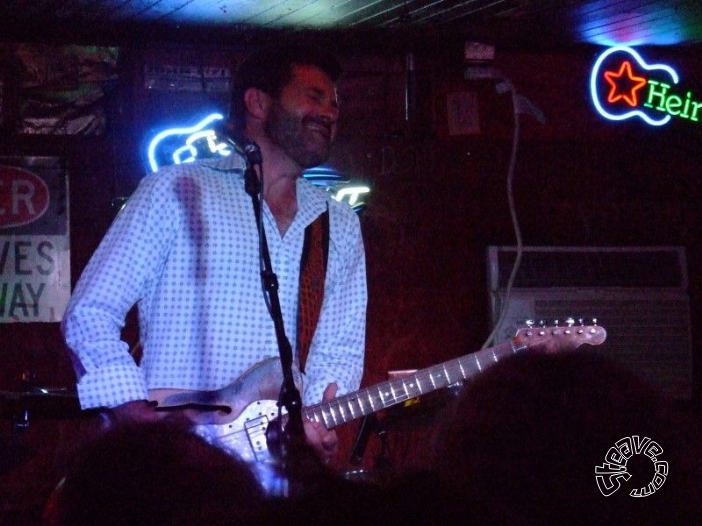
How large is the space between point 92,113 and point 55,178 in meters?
0.44

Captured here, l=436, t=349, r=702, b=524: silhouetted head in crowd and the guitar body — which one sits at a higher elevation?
l=436, t=349, r=702, b=524: silhouetted head in crowd

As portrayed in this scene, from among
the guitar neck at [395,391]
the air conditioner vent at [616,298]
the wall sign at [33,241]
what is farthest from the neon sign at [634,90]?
the wall sign at [33,241]

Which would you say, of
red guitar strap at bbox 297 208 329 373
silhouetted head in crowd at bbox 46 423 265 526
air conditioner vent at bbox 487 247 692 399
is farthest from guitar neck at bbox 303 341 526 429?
silhouetted head in crowd at bbox 46 423 265 526

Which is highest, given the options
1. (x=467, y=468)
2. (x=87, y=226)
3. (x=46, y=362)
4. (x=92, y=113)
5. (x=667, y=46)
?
(x=667, y=46)

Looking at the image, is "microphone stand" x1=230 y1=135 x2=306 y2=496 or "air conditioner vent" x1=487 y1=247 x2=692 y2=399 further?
"air conditioner vent" x1=487 y1=247 x2=692 y2=399

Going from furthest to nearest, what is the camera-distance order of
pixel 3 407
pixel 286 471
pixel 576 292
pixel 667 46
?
1. pixel 667 46
2. pixel 576 292
3. pixel 3 407
4. pixel 286 471

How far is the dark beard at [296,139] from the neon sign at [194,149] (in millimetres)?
1652

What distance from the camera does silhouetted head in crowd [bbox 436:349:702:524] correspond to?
1.07 meters

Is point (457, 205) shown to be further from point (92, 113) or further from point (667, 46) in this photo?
point (92, 113)

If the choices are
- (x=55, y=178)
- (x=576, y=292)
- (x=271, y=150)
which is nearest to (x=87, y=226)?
(x=55, y=178)

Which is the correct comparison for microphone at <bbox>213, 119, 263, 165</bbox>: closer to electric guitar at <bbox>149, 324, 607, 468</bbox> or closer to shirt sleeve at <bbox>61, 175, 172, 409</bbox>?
shirt sleeve at <bbox>61, 175, 172, 409</bbox>

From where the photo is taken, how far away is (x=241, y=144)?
2.63 m

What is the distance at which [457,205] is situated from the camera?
5.87 metres

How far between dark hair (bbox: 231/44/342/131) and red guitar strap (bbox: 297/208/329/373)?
519 mm
